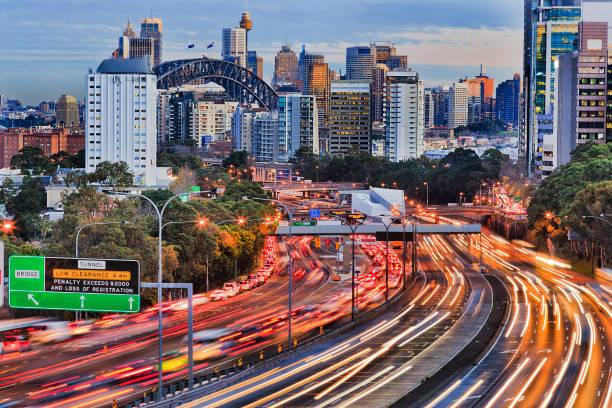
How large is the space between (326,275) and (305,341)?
182 feet

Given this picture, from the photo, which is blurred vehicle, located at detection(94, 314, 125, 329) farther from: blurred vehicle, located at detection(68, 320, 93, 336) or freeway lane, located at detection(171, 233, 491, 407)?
freeway lane, located at detection(171, 233, 491, 407)

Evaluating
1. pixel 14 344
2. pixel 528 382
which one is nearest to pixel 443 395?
pixel 528 382

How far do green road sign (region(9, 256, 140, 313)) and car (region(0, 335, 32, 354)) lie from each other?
13094 millimetres

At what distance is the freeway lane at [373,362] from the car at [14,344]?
720 inches

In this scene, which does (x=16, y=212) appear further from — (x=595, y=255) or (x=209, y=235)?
(x=595, y=255)

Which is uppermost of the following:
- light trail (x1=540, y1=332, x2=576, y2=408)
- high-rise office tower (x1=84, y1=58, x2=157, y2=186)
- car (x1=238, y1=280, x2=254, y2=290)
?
high-rise office tower (x1=84, y1=58, x2=157, y2=186)

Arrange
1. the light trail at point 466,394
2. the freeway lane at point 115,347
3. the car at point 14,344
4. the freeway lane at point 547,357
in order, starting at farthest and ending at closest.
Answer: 1. the car at point 14,344
2. the freeway lane at point 115,347
3. the freeway lane at point 547,357
4. the light trail at point 466,394

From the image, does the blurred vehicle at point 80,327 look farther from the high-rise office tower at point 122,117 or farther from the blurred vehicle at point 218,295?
the high-rise office tower at point 122,117

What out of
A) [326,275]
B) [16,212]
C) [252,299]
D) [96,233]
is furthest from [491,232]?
[96,233]

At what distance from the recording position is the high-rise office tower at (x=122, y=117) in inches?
7598

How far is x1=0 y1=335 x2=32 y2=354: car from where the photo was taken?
66.4 meters

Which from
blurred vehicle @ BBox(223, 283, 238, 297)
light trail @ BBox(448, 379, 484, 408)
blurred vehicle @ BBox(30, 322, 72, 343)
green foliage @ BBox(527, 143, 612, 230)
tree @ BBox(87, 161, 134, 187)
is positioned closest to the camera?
light trail @ BBox(448, 379, 484, 408)

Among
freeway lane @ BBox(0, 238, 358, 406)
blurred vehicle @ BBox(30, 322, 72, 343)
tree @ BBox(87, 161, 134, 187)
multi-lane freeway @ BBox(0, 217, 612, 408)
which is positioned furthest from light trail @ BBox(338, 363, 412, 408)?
tree @ BBox(87, 161, 134, 187)

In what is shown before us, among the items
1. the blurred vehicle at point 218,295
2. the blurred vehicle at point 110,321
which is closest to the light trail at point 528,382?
the blurred vehicle at point 110,321
